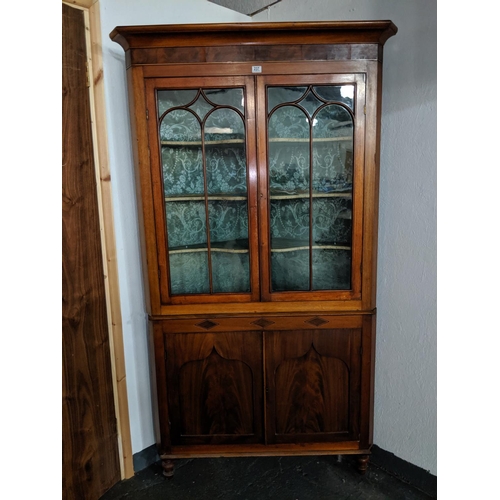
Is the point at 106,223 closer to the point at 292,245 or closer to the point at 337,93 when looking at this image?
the point at 292,245

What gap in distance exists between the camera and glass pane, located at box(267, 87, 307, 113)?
1539 millimetres

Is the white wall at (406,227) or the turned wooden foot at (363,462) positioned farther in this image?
the turned wooden foot at (363,462)

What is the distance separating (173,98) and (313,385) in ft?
4.14

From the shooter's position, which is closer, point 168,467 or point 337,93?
point 337,93

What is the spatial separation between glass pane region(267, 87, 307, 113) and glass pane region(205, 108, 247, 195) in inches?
5.2

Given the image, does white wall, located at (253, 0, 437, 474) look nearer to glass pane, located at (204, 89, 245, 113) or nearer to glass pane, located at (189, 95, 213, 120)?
glass pane, located at (204, 89, 245, 113)

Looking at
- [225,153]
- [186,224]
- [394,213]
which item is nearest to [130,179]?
[186,224]

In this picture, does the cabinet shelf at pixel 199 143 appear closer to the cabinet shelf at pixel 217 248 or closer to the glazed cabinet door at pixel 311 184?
the glazed cabinet door at pixel 311 184

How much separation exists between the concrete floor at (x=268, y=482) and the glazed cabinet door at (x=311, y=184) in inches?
33.4

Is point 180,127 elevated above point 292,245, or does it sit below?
above

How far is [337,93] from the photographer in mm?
1531

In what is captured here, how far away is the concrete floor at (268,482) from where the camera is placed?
1.77 m

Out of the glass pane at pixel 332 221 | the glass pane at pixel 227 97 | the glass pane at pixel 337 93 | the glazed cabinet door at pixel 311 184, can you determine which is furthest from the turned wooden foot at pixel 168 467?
the glass pane at pixel 337 93

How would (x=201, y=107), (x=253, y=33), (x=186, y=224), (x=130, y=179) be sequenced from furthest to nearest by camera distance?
(x=130, y=179) < (x=186, y=224) < (x=201, y=107) < (x=253, y=33)
